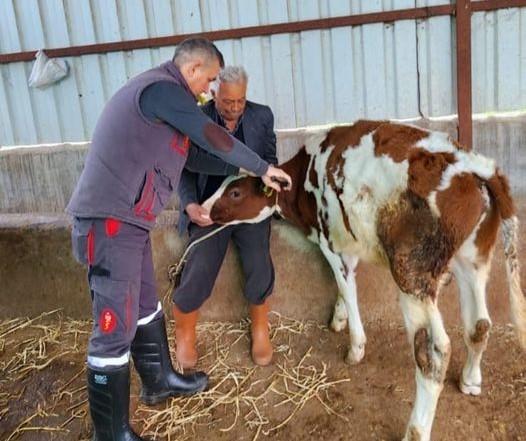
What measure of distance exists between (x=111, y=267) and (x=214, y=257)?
1076 millimetres

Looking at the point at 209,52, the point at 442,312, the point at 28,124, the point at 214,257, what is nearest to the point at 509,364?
the point at 442,312

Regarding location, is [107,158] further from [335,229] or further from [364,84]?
[364,84]

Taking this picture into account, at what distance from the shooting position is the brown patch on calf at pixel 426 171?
280 centimetres

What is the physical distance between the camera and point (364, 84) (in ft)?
15.9

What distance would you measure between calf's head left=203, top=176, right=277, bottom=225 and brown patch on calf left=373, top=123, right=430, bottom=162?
35.4 inches

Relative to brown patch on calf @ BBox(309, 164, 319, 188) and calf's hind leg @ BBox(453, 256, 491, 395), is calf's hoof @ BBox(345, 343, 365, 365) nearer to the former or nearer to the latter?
calf's hind leg @ BBox(453, 256, 491, 395)

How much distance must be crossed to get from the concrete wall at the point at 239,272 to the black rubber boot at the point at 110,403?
1503mm

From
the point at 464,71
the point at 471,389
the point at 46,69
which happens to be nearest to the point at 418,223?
the point at 471,389

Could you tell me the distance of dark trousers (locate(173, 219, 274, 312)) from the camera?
143 inches

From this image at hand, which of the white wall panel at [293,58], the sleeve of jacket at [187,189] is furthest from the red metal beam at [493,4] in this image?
the sleeve of jacket at [187,189]

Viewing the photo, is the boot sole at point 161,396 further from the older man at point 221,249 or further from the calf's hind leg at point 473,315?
the calf's hind leg at point 473,315

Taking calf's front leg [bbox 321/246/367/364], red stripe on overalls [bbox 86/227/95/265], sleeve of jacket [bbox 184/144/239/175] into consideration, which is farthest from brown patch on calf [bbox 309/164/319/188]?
red stripe on overalls [bbox 86/227/95/265]

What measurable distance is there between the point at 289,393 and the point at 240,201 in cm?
126

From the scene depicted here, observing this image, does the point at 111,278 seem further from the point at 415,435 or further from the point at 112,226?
the point at 415,435
